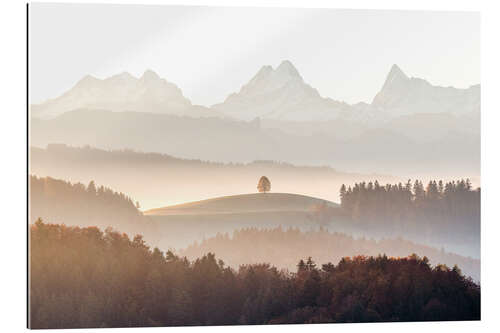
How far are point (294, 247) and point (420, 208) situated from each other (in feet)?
5.74

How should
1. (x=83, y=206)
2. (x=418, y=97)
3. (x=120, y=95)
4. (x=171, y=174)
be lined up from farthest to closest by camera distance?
(x=418, y=97) < (x=171, y=174) < (x=120, y=95) < (x=83, y=206)

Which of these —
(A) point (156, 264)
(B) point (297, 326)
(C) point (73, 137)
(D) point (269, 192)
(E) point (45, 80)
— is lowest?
(B) point (297, 326)

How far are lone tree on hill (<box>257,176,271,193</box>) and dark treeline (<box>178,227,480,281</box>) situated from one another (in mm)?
498

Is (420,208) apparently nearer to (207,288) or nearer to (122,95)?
(207,288)

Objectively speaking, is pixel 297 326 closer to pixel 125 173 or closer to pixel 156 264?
pixel 156 264

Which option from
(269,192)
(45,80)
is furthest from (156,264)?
(45,80)

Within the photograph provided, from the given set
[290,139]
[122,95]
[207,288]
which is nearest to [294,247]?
[207,288]

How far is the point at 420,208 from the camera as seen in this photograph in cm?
1141

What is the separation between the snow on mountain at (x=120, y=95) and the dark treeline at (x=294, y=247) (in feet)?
5.78

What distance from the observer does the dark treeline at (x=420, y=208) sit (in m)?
11.3

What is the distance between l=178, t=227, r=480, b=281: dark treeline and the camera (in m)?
10.9

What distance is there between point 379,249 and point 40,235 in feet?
13.6

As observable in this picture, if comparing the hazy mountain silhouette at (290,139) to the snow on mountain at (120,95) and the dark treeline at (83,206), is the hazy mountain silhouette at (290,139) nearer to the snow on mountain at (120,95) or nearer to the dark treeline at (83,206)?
the snow on mountain at (120,95)

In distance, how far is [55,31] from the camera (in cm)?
1059
